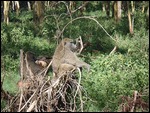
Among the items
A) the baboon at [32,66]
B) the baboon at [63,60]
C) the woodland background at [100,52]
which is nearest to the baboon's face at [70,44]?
the baboon at [63,60]

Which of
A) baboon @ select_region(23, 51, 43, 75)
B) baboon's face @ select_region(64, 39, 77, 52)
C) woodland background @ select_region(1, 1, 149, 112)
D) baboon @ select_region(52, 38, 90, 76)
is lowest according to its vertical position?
woodland background @ select_region(1, 1, 149, 112)

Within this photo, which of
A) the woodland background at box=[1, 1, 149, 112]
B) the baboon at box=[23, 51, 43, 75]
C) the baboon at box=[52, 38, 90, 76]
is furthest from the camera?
the woodland background at box=[1, 1, 149, 112]

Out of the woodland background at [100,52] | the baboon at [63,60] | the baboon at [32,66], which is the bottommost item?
the woodland background at [100,52]

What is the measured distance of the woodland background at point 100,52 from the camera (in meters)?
6.67

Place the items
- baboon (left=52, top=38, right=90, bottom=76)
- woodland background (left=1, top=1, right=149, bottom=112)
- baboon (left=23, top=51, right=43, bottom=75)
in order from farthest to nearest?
woodland background (left=1, top=1, right=149, bottom=112)
baboon (left=23, top=51, right=43, bottom=75)
baboon (left=52, top=38, right=90, bottom=76)

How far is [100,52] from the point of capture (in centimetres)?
1192

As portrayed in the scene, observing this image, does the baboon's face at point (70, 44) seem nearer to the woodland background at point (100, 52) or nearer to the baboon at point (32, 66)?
the woodland background at point (100, 52)

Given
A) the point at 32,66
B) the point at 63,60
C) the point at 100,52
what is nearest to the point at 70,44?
the point at 63,60

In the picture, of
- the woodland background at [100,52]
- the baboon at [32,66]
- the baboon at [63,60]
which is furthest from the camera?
the woodland background at [100,52]

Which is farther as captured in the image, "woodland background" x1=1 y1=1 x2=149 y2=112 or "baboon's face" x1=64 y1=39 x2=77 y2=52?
"woodland background" x1=1 y1=1 x2=149 y2=112

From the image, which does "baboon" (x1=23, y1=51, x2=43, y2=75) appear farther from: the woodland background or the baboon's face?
the baboon's face

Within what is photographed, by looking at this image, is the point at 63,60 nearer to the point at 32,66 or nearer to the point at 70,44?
the point at 70,44

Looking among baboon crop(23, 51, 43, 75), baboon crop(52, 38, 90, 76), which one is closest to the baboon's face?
baboon crop(52, 38, 90, 76)

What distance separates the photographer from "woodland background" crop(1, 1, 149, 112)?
21.9ft
